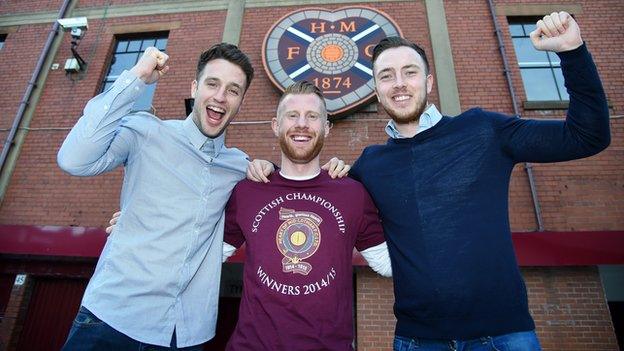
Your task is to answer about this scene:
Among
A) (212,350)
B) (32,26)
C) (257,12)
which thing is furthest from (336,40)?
(32,26)

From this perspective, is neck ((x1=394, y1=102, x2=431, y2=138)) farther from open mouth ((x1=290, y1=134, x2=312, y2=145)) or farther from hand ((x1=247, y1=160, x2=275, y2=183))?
hand ((x1=247, y1=160, x2=275, y2=183))

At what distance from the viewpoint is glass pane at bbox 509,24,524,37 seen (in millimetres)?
6324

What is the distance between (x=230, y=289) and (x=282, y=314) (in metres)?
5.03

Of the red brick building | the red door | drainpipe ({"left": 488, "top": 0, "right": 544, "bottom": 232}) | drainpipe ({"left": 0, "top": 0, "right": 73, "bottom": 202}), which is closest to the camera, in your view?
the red brick building

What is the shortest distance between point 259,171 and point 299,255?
615mm

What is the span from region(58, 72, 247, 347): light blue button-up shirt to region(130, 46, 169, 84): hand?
0.06m

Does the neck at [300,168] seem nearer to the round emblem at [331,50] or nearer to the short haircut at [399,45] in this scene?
the short haircut at [399,45]

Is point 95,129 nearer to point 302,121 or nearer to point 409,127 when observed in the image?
point 302,121

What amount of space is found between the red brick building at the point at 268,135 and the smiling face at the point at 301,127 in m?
2.91

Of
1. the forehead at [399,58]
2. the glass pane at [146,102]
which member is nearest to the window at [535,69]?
the forehead at [399,58]

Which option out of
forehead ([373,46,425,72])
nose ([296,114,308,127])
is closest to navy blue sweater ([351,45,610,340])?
forehead ([373,46,425,72])

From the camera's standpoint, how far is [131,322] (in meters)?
1.68

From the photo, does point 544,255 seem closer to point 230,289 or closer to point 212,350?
point 230,289

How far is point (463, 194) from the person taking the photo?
1764 mm
